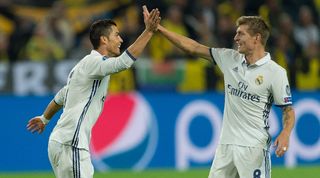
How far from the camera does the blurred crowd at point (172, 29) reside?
51.9 ft

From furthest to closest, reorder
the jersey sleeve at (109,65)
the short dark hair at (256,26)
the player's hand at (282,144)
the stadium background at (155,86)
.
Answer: the stadium background at (155,86)
the short dark hair at (256,26)
the jersey sleeve at (109,65)
the player's hand at (282,144)

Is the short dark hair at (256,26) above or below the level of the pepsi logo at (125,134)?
above

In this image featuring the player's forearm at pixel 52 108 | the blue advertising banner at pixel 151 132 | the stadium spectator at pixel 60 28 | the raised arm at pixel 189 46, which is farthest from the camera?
the stadium spectator at pixel 60 28

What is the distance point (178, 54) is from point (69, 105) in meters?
7.77

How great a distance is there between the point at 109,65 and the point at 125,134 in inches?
248

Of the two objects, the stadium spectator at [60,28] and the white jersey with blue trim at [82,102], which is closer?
the white jersey with blue trim at [82,102]

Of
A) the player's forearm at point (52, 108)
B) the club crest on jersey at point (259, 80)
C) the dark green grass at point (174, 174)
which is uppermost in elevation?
the club crest on jersey at point (259, 80)

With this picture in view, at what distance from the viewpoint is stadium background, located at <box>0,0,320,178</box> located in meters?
14.5

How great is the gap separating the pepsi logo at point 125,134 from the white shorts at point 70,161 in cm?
574

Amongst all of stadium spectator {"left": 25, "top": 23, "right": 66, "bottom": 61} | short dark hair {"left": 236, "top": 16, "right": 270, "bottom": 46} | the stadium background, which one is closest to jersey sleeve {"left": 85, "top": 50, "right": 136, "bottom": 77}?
short dark hair {"left": 236, "top": 16, "right": 270, "bottom": 46}

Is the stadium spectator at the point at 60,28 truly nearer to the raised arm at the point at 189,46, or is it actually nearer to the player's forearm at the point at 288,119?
the raised arm at the point at 189,46

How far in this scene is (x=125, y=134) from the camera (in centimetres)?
1462

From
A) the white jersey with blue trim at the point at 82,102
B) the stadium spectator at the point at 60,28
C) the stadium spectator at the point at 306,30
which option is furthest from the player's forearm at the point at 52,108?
the stadium spectator at the point at 306,30

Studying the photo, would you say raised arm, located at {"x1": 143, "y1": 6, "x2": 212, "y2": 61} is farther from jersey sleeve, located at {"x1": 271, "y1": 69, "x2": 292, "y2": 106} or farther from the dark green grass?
the dark green grass
